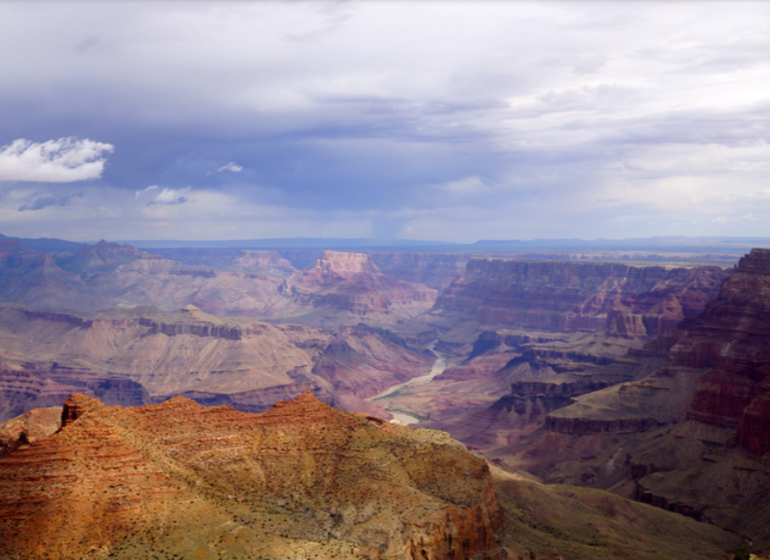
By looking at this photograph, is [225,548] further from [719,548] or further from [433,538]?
[719,548]

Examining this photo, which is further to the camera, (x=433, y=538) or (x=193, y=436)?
(x=193, y=436)

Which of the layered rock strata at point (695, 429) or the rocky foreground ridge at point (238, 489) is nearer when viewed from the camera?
the rocky foreground ridge at point (238, 489)

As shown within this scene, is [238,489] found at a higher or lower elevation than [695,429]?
higher

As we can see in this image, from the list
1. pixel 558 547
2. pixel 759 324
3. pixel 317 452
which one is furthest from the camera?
pixel 759 324

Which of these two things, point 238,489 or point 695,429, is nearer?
point 238,489

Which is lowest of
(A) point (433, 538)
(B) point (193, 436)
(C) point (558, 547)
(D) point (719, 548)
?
(D) point (719, 548)

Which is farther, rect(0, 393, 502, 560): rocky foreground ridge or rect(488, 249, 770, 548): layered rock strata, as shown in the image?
rect(488, 249, 770, 548): layered rock strata

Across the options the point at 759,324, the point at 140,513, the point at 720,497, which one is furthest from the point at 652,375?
the point at 140,513

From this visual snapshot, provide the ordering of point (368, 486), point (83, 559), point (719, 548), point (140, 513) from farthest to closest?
point (719, 548), point (368, 486), point (140, 513), point (83, 559)
